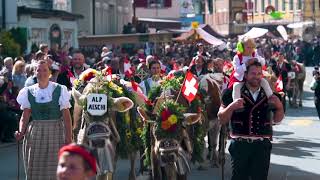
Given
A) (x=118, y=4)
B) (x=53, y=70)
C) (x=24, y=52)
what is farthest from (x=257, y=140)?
(x=118, y=4)

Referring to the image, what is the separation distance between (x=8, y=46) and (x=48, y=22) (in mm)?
7137

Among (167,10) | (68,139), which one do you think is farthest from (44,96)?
(167,10)

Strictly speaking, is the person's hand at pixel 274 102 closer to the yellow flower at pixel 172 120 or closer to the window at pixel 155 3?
the yellow flower at pixel 172 120

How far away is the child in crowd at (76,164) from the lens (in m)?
5.63

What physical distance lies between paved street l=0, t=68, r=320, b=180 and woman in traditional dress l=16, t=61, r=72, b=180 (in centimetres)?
351

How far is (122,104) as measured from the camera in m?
11.6

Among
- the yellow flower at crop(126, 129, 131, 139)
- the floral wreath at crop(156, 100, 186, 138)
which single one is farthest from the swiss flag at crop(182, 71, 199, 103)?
the floral wreath at crop(156, 100, 186, 138)

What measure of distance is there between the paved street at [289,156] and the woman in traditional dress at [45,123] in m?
3.51

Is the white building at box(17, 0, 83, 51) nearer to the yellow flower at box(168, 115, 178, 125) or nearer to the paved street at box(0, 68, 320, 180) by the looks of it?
the paved street at box(0, 68, 320, 180)

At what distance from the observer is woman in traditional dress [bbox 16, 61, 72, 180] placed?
10586 mm

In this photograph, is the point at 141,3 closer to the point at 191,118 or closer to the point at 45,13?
the point at 45,13

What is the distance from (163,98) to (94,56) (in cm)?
1898

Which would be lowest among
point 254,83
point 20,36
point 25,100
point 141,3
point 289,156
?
point 289,156

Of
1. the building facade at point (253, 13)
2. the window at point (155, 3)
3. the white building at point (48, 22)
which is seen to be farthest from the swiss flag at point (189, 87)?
the building facade at point (253, 13)
